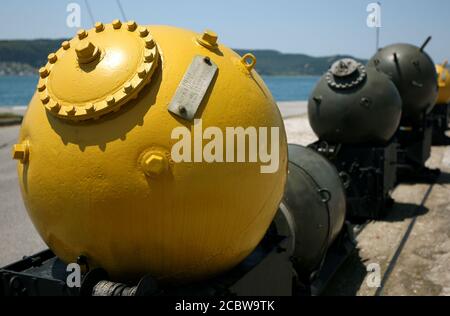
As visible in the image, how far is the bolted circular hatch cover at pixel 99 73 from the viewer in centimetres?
268

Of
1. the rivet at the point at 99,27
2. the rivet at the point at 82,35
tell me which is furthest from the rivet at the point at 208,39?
the rivet at the point at 82,35

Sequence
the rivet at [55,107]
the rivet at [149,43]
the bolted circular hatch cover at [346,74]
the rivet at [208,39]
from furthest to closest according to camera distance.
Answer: the bolted circular hatch cover at [346,74] < the rivet at [208,39] < the rivet at [149,43] < the rivet at [55,107]

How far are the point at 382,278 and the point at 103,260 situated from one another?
409 cm

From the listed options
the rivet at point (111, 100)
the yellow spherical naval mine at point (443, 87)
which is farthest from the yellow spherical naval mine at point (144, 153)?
the yellow spherical naval mine at point (443, 87)

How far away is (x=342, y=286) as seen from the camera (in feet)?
18.9

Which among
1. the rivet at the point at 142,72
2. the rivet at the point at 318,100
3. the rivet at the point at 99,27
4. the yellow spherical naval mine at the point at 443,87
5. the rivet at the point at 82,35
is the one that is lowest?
the yellow spherical naval mine at the point at 443,87

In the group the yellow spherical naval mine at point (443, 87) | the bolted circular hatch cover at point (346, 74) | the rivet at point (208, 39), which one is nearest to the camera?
the rivet at point (208, 39)

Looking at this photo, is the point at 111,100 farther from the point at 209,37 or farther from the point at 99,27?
the point at 209,37

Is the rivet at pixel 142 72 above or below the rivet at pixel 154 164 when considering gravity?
above

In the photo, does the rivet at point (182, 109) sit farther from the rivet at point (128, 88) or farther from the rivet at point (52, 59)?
the rivet at point (52, 59)

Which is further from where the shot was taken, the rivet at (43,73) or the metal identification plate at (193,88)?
the rivet at (43,73)

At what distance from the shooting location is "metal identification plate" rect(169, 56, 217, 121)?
2729mm

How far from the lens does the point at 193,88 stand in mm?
2793

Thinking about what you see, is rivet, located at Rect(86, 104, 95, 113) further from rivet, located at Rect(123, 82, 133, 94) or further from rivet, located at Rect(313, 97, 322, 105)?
rivet, located at Rect(313, 97, 322, 105)
